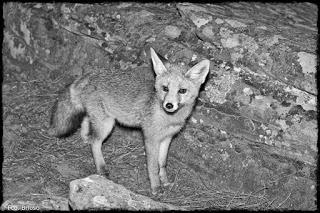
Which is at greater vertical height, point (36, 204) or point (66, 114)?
point (36, 204)

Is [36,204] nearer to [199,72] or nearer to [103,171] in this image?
[103,171]

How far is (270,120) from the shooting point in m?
6.13

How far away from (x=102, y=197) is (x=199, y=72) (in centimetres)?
228

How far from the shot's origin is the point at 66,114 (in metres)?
7.03

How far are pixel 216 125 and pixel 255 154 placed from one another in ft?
2.41

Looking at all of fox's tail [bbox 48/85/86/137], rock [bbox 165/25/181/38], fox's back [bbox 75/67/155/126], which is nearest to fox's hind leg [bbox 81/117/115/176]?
fox's back [bbox 75/67/155/126]

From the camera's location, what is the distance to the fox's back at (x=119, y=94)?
21.8 feet

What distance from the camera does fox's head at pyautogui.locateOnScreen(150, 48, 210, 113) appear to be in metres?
5.92

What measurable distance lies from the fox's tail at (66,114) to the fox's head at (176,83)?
1.58 m

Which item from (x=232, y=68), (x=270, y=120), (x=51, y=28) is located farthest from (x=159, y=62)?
(x=51, y=28)

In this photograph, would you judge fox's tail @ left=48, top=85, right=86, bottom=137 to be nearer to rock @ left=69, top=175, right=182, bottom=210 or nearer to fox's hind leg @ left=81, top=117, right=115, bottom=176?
fox's hind leg @ left=81, top=117, right=115, bottom=176

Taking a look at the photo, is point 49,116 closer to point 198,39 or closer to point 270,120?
point 198,39

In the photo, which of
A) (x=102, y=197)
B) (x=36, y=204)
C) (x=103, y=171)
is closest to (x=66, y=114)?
(x=103, y=171)

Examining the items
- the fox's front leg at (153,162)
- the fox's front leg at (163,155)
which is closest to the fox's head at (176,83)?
the fox's front leg at (153,162)
